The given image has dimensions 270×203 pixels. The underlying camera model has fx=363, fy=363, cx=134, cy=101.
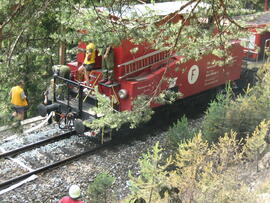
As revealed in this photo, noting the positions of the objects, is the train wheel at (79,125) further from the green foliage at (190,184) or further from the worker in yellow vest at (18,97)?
the green foliage at (190,184)

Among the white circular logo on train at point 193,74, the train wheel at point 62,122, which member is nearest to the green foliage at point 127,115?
the train wheel at point 62,122

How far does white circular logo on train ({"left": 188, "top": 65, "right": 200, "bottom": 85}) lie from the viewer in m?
10.9

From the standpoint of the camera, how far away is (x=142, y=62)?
9.97 metres

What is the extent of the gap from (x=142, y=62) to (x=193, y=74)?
1.96 metres

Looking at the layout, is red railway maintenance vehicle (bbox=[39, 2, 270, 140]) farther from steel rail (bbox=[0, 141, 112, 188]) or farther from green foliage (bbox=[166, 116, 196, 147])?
green foliage (bbox=[166, 116, 196, 147])

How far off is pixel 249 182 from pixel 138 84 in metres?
4.01

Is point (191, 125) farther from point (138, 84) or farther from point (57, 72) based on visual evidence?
point (57, 72)

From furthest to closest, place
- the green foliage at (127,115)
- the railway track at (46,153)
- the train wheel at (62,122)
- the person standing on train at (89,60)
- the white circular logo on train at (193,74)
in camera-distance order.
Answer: the white circular logo on train at (193,74) < the train wheel at (62,122) < the person standing on train at (89,60) < the railway track at (46,153) < the green foliage at (127,115)

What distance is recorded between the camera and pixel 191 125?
11.4 m

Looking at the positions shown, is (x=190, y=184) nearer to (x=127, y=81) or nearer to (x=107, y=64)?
(x=127, y=81)

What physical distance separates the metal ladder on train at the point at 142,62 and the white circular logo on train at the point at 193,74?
1029 millimetres

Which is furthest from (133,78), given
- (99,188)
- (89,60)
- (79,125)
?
(99,188)

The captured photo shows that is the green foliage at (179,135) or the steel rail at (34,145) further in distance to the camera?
the steel rail at (34,145)

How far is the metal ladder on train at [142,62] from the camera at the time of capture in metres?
9.62
